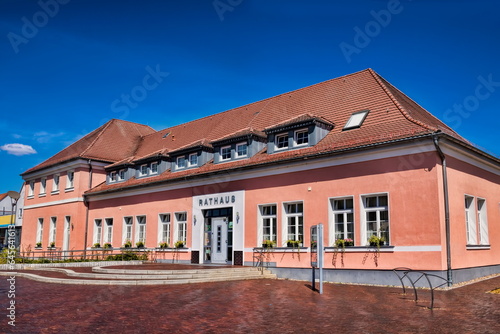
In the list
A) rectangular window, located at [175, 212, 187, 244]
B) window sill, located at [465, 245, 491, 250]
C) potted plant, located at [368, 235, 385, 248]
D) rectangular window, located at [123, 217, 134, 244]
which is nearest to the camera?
potted plant, located at [368, 235, 385, 248]

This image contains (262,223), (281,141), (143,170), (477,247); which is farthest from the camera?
(143,170)

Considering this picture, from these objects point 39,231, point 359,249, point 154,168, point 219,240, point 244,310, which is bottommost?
point 244,310

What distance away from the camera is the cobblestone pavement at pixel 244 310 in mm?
8125

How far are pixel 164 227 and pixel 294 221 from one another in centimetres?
864

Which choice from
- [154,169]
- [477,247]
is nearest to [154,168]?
[154,169]

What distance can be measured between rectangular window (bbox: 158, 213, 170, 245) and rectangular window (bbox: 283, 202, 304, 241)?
791cm

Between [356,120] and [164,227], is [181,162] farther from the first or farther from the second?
[356,120]

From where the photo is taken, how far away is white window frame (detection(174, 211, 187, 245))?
899 inches

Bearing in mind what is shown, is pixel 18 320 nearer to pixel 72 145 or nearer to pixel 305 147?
pixel 305 147

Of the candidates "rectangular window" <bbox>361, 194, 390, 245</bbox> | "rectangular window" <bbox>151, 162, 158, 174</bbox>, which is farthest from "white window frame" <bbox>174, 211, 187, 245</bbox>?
"rectangular window" <bbox>361, 194, 390, 245</bbox>

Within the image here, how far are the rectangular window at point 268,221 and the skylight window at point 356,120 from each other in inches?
172

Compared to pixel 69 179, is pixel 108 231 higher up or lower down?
lower down

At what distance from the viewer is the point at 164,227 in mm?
24125

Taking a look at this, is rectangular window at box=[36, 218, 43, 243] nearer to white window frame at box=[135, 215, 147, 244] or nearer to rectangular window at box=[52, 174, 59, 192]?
rectangular window at box=[52, 174, 59, 192]
